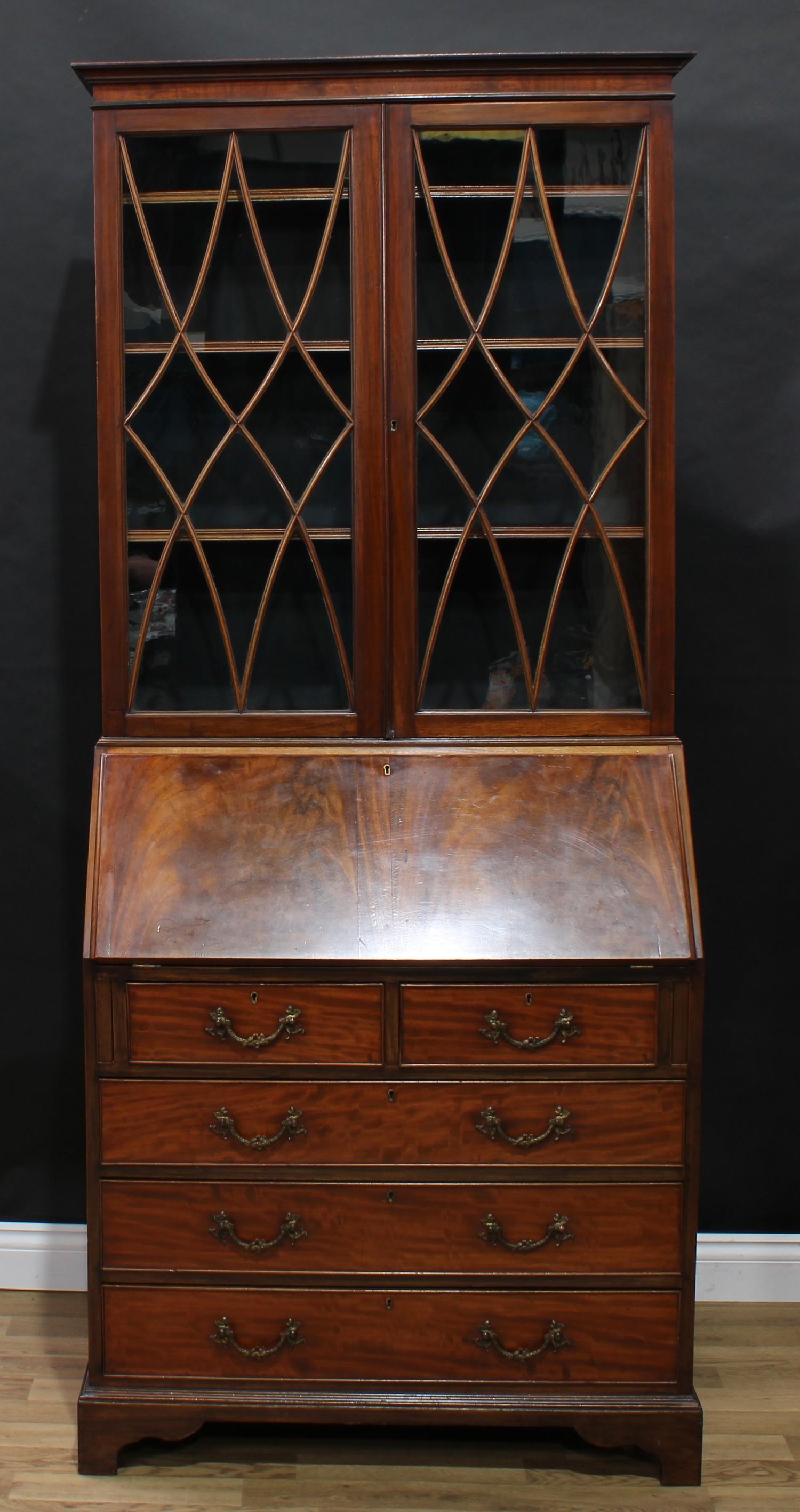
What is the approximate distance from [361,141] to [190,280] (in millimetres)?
348

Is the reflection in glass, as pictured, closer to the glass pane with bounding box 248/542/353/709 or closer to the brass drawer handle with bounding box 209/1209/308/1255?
the glass pane with bounding box 248/542/353/709

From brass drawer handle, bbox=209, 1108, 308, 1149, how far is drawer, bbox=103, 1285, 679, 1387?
0.80 ft

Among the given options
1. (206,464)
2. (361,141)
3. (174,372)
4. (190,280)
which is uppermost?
(361,141)

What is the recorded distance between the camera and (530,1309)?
197 centimetres

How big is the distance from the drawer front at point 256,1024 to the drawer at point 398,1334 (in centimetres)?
38

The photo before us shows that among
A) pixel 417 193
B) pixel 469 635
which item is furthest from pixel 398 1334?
pixel 417 193

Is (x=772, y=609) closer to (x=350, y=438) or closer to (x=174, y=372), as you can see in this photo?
(x=350, y=438)

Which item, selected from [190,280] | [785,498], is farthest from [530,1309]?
[190,280]

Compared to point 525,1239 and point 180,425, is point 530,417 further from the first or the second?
point 525,1239

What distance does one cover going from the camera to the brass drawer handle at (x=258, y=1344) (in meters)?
1.98

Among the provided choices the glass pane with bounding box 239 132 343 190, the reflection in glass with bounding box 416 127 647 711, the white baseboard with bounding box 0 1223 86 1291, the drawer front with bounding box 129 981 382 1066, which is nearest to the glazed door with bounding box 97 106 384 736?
the glass pane with bounding box 239 132 343 190

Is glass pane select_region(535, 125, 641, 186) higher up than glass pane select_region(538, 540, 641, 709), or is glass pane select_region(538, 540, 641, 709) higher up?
glass pane select_region(535, 125, 641, 186)

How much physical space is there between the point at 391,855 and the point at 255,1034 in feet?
1.16

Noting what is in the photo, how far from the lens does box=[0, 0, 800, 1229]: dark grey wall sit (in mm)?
2396
